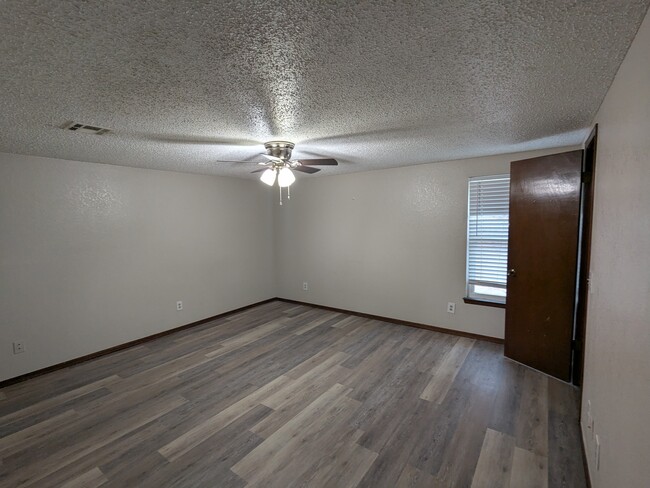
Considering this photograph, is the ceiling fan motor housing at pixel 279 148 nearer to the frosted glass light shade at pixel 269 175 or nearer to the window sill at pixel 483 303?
the frosted glass light shade at pixel 269 175

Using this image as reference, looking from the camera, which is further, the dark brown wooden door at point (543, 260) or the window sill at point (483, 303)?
the window sill at point (483, 303)

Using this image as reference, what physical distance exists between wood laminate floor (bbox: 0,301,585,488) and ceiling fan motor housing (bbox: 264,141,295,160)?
210 cm

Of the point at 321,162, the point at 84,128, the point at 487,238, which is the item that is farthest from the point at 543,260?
the point at 84,128

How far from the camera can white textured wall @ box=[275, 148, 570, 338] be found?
3756 mm

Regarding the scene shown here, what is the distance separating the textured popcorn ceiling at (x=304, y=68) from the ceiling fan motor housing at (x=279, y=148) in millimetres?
82

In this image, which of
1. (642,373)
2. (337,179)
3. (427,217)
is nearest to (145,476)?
(642,373)

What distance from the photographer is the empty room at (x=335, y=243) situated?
117 cm

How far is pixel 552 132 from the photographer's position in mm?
2557

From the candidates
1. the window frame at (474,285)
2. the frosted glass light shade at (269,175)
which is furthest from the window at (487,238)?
the frosted glass light shade at (269,175)

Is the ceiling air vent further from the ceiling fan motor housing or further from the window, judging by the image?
the window

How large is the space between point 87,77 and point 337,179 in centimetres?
354

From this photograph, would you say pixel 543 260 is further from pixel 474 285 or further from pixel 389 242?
pixel 389 242

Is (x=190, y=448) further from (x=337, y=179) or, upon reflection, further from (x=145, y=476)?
(x=337, y=179)

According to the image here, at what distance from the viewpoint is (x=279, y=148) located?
266 centimetres
